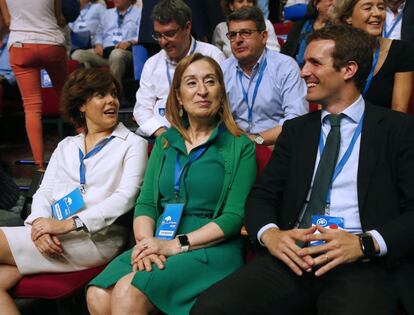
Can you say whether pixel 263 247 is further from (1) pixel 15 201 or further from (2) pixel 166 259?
(1) pixel 15 201

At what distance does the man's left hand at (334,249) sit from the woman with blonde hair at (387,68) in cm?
128

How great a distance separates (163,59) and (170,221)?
154 centimetres

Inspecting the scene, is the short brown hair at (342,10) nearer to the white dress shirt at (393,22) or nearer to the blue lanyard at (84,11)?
the white dress shirt at (393,22)

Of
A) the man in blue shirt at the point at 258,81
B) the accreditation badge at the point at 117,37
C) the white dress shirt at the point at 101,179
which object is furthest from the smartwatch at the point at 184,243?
the accreditation badge at the point at 117,37

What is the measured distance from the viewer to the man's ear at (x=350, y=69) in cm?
212

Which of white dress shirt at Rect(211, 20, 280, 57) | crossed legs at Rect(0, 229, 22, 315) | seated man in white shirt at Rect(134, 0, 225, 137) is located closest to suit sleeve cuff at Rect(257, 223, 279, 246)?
crossed legs at Rect(0, 229, 22, 315)

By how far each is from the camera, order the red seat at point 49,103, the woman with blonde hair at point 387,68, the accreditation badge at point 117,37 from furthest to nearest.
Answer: the accreditation badge at point 117,37
the red seat at point 49,103
the woman with blonde hair at point 387,68

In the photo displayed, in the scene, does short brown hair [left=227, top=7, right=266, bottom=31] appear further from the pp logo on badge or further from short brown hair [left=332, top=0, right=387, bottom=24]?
the pp logo on badge

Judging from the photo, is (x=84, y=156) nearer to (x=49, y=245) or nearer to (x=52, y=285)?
(x=49, y=245)

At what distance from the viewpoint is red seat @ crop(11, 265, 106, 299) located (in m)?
2.31

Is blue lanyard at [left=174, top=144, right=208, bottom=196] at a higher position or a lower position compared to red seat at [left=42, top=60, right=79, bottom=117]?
higher

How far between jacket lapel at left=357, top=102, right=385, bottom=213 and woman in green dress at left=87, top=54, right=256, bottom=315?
0.48 metres

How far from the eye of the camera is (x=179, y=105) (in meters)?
2.56

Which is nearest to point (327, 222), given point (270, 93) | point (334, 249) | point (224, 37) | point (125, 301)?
point (334, 249)
